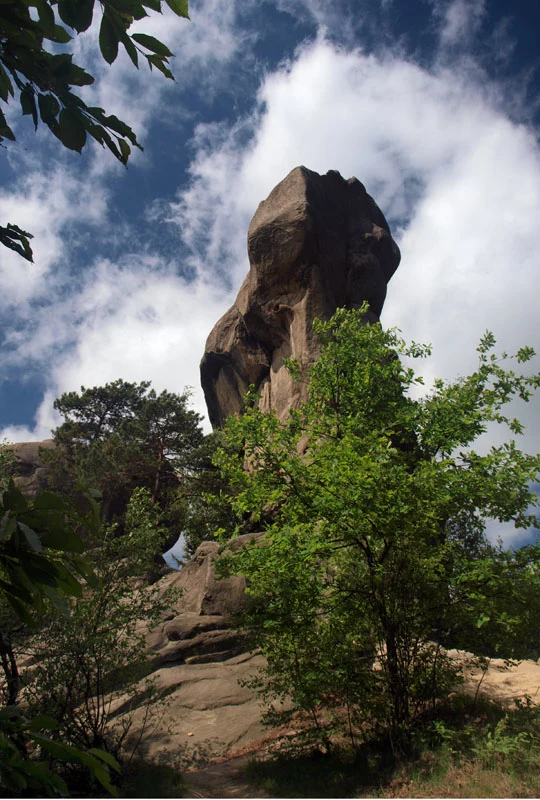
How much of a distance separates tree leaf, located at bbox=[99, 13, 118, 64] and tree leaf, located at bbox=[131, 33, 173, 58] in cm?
7

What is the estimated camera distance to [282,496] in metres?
7.90

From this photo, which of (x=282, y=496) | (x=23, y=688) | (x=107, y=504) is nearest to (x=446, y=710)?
(x=282, y=496)

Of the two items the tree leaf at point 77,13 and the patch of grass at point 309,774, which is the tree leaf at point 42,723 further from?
the patch of grass at point 309,774

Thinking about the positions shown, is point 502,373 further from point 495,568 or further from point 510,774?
point 510,774

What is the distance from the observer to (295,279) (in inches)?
1035

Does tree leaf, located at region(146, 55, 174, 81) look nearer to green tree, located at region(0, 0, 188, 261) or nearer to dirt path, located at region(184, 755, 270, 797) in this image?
green tree, located at region(0, 0, 188, 261)

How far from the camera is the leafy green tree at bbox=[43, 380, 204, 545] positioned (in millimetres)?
23875

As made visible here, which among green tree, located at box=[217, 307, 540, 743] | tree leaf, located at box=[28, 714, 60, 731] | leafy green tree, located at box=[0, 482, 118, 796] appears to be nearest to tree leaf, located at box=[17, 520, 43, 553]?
leafy green tree, located at box=[0, 482, 118, 796]

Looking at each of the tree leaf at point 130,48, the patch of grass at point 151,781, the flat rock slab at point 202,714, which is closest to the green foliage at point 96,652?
the patch of grass at point 151,781

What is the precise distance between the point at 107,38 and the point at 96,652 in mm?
8760

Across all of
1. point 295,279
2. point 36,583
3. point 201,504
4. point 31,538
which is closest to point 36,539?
point 31,538

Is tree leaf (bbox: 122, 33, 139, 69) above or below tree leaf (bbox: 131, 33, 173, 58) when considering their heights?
below

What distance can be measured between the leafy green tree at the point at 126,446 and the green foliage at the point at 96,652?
11186 millimetres

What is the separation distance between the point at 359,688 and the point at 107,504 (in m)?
23.4
